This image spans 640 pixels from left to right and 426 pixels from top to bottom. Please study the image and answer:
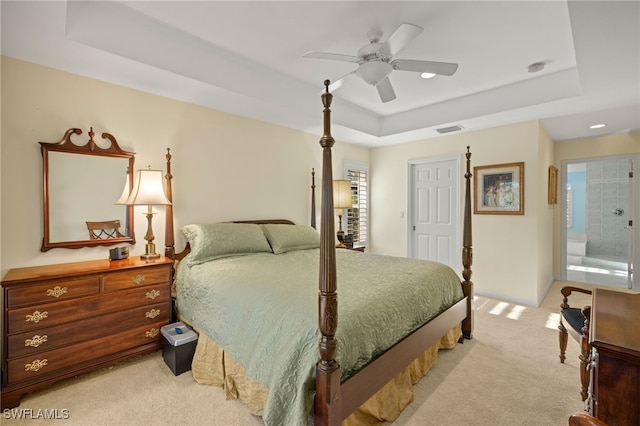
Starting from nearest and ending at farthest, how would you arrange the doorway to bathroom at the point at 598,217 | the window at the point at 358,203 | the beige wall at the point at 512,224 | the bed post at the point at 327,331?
the bed post at the point at 327,331 → the beige wall at the point at 512,224 → the window at the point at 358,203 → the doorway to bathroom at the point at 598,217

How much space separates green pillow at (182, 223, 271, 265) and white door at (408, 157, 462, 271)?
9.70ft

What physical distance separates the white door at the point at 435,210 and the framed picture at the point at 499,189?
0.31m

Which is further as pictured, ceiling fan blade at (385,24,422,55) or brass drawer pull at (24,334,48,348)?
brass drawer pull at (24,334,48,348)

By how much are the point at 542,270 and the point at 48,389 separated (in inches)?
215

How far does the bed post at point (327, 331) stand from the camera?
52.9 inches

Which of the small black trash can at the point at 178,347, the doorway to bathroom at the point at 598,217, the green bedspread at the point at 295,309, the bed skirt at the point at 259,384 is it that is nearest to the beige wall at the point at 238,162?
the small black trash can at the point at 178,347

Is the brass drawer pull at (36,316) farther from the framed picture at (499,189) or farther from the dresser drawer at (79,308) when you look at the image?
the framed picture at (499,189)

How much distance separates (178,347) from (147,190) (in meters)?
1.37

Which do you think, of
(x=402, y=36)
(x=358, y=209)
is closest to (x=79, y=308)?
(x=402, y=36)

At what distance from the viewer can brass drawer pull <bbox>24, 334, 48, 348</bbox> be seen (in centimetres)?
194

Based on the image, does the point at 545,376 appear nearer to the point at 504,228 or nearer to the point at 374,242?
the point at 504,228

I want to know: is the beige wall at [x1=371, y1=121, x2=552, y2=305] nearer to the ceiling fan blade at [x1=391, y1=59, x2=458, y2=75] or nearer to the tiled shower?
the ceiling fan blade at [x1=391, y1=59, x2=458, y2=75]

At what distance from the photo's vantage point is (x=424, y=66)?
88.2 inches

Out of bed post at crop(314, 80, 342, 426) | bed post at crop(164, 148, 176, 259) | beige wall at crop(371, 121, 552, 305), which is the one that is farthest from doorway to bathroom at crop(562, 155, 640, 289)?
bed post at crop(164, 148, 176, 259)
